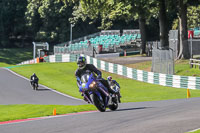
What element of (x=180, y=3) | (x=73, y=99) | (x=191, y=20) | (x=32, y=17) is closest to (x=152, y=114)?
(x=73, y=99)

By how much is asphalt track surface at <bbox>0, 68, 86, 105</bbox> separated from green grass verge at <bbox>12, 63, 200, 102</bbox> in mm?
1497

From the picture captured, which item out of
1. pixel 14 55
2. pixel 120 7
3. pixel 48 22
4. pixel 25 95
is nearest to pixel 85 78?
pixel 25 95

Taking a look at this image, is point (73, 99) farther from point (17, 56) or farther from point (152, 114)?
point (17, 56)

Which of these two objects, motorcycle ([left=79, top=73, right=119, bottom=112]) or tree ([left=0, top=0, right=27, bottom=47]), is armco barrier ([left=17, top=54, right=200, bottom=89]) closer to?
motorcycle ([left=79, top=73, right=119, bottom=112])

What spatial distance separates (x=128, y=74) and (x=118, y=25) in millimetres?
39697

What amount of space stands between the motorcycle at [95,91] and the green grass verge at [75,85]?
32.6 ft

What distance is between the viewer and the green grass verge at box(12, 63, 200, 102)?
28.3 m

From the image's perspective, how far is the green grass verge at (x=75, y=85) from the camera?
1115 inches

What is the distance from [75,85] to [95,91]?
22.7 meters

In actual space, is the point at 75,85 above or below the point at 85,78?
below

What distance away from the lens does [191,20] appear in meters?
66.6

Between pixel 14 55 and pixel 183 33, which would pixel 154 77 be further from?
pixel 14 55

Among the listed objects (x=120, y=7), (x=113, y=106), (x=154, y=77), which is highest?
(x=120, y=7)

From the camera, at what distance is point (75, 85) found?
123 feet
